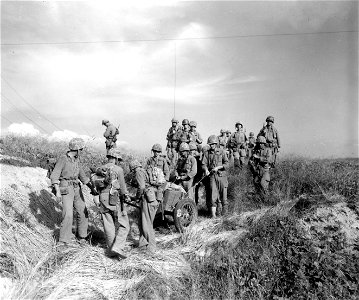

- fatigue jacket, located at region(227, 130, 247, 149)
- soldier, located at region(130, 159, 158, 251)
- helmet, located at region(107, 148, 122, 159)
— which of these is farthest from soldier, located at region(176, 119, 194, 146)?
Result: helmet, located at region(107, 148, 122, 159)

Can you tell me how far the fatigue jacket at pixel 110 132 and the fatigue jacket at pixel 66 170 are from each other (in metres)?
5.41

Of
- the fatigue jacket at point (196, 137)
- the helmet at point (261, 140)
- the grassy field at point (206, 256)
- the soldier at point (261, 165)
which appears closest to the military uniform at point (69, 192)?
the grassy field at point (206, 256)

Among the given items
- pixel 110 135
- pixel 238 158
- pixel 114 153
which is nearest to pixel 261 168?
pixel 238 158

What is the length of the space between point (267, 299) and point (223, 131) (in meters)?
10.0

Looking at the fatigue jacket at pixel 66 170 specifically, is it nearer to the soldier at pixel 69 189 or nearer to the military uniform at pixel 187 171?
the soldier at pixel 69 189

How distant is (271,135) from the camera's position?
11375 millimetres

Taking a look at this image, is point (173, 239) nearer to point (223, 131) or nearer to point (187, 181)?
point (187, 181)

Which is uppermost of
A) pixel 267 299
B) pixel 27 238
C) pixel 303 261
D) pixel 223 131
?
pixel 223 131

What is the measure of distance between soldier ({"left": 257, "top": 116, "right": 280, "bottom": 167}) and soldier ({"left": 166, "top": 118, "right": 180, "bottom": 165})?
10.7 ft

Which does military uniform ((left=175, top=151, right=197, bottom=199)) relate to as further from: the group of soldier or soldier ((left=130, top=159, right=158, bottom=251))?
soldier ((left=130, top=159, right=158, bottom=251))

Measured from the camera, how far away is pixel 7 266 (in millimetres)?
5613

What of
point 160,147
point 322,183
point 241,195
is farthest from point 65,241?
point 322,183

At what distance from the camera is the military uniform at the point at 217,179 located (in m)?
9.20

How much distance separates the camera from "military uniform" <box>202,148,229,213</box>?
9.20 m
